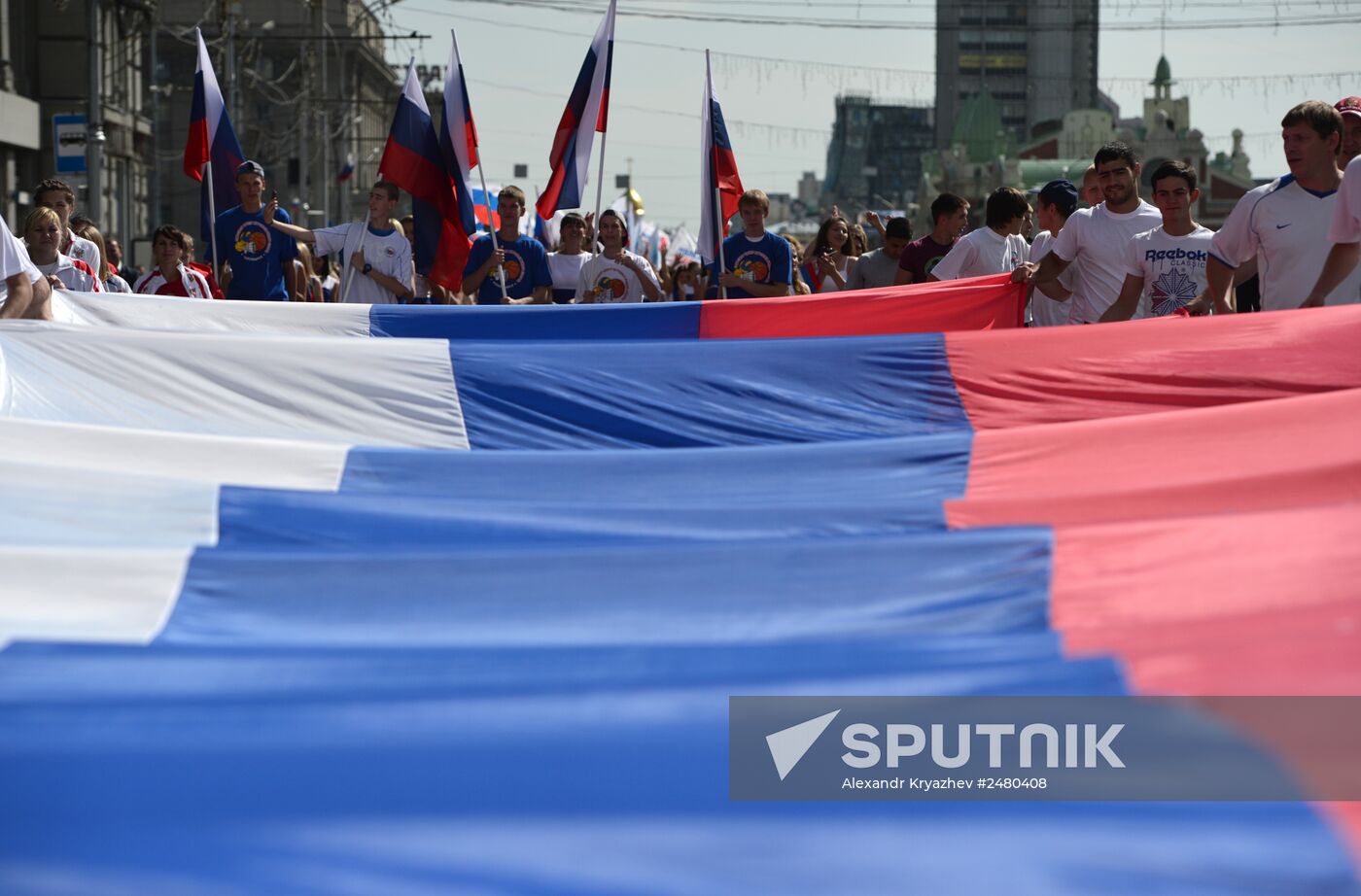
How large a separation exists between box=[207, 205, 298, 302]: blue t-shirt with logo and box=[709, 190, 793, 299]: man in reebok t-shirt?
9.43 ft

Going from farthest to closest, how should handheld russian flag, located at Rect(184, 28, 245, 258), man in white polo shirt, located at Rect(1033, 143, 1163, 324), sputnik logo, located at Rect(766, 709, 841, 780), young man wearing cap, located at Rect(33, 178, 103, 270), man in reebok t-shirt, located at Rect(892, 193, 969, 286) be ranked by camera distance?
handheld russian flag, located at Rect(184, 28, 245, 258)
man in reebok t-shirt, located at Rect(892, 193, 969, 286)
young man wearing cap, located at Rect(33, 178, 103, 270)
man in white polo shirt, located at Rect(1033, 143, 1163, 324)
sputnik logo, located at Rect(766, 709, 841, 780)

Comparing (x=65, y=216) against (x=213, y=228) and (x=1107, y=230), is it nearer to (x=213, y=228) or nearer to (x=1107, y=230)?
(x=213, y=228)

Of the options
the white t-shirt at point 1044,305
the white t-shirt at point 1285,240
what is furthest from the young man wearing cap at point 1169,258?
the white t-shirt at point 1044,305

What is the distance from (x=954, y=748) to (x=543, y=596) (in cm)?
96

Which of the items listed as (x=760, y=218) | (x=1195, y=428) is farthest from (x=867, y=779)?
(x=760, y=218)

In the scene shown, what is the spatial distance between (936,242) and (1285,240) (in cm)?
368

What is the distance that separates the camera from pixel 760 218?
1130cm

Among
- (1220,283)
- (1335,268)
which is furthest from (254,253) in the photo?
(1335,268)

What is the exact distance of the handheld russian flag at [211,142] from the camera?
12852 millimetres

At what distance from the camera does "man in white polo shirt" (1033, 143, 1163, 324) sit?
7.91 meters

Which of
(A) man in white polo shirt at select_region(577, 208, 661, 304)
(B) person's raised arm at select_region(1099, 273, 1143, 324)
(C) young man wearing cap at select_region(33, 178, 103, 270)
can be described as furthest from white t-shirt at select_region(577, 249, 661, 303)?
(B) person's raised arm at select_region(1099, 273, 1143, 324)

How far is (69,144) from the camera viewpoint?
18.2 m

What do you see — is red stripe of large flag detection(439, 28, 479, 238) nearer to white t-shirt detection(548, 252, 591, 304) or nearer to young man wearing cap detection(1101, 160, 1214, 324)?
white t-shirt detection(548, 252, 591, 304)

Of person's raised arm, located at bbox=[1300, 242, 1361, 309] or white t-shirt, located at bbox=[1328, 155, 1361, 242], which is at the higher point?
white t-shirt, located at bbox=[1328, 155, 1361, 242]
